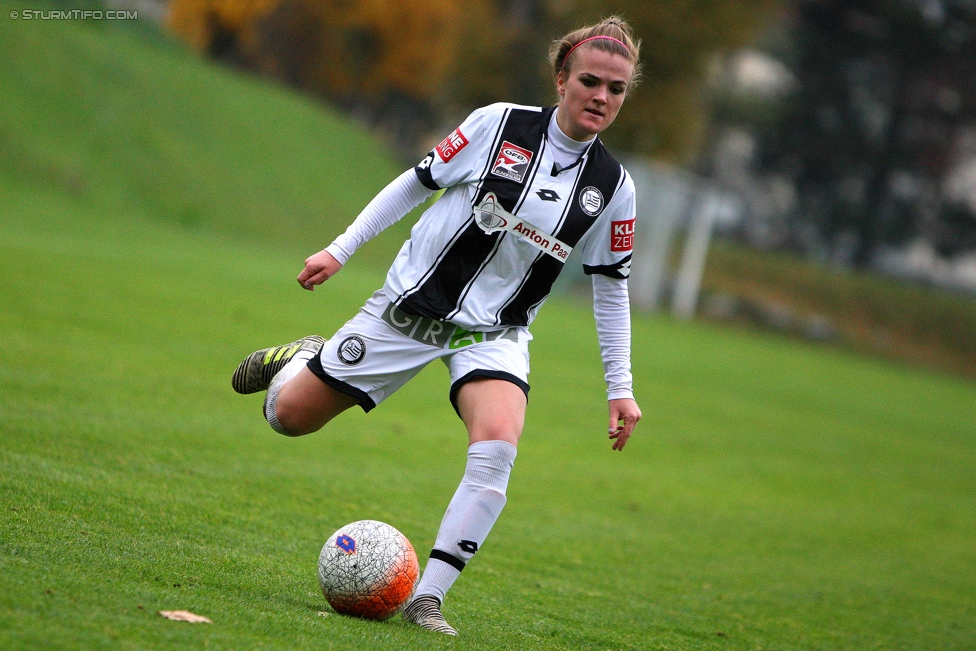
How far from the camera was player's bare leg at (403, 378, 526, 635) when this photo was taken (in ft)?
A: 15.0

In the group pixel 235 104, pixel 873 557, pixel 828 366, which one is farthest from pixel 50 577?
pixel 235 104

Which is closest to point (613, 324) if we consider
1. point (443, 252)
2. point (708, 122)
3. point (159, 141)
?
point (443, 252)

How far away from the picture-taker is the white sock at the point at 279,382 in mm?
5281

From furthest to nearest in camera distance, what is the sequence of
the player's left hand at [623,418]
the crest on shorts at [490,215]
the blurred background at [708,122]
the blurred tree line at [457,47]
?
the blurred tree line at [457,47] → the blurred background at [708,122] → the player's left hand at [623,418] → the crest on shorts at [490,215]

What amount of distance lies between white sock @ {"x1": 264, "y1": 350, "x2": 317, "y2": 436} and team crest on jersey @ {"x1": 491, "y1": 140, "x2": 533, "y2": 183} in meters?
1.38

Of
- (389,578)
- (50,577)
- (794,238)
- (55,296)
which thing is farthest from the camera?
(794,238)

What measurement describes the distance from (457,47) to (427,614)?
4205 cm

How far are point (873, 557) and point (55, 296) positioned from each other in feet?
30.4

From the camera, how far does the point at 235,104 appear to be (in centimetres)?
3581

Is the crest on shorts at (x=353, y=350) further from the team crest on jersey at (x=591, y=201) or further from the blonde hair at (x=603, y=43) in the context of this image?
the blonde hair at (x=603, y=43)

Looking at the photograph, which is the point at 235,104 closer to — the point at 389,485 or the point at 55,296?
the point at 55,296

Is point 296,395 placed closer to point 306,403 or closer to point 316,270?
point 306,403

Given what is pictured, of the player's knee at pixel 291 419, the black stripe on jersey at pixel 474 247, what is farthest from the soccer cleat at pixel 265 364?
the black stripe on jersey at pixel 474 247

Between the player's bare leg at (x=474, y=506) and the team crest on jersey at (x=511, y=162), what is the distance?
1043 mm
